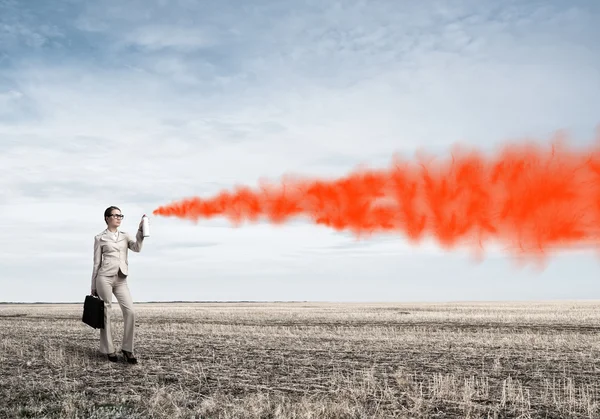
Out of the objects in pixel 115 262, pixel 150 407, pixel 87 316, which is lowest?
pixel 150 407

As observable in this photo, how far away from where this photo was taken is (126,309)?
44.6ft

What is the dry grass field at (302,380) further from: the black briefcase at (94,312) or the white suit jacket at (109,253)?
the white suit jacket at (109,253)

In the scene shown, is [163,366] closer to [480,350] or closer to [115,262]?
[115,262]

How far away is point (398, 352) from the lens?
16.5 m

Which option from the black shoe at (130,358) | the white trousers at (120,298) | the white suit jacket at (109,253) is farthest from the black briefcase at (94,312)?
the black shoe at (130,358)

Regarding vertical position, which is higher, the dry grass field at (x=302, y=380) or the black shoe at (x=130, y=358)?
the black shoe at (x=130, y=358)

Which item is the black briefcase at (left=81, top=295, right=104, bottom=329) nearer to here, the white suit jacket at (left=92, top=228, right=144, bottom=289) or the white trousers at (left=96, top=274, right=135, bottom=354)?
the white trousers at (left=96, top=274, right=135, bottom=354)

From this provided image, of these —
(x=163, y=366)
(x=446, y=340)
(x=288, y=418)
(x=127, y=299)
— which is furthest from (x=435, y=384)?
(x=446, y=340)

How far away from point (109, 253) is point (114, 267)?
32 cm

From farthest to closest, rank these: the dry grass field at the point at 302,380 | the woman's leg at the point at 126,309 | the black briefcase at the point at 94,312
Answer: the woman's leg at the point at 126,309, the black briefcase at the point at 94,312, the dry grass field at the point at 302,380

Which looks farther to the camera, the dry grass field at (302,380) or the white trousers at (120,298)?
the white trousers at (120,298)

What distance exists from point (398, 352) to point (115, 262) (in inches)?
301

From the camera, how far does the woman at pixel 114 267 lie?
13.6m

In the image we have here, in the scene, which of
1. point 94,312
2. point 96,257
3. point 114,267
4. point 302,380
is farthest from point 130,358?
point 302,380
